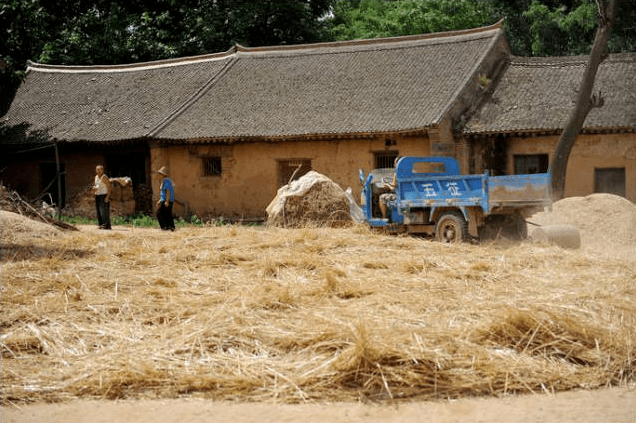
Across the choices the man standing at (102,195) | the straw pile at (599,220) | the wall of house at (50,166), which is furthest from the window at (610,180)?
the wall of house at (50,166)

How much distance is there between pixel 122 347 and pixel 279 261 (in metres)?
3.50

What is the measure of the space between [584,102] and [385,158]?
5.21 meters

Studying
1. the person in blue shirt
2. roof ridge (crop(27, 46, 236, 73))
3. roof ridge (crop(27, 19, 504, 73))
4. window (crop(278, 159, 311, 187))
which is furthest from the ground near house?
roof ridge (crop(27, 46, 236, 73))

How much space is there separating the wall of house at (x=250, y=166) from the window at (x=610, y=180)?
4149mm

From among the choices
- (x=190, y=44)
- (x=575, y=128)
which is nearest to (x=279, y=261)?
(x=575, y=128)

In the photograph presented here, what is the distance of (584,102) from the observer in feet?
57.1

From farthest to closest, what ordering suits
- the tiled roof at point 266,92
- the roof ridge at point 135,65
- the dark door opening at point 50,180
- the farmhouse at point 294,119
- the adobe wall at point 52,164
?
1. the roof ridge at point 135,65
2. the dark door opening at point 50,180
3. the adobe wall at point 52,164
4. the tiled roof at point 266,92
5. the farmhouse at point 294,119

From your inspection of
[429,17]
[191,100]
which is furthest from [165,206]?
[429,17]

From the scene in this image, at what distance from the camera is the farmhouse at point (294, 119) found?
19.9 meters

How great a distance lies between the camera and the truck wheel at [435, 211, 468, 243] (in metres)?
13.0

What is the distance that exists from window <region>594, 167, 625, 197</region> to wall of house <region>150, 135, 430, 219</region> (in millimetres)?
4149

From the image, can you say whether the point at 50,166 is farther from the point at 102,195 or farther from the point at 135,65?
the point at 102,195

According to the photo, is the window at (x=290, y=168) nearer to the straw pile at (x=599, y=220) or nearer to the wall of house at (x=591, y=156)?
the wall of house at (x=591, y=156)

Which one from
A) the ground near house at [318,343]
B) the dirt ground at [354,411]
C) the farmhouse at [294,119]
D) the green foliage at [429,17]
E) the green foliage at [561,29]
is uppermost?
the green foliage at [429,17]
